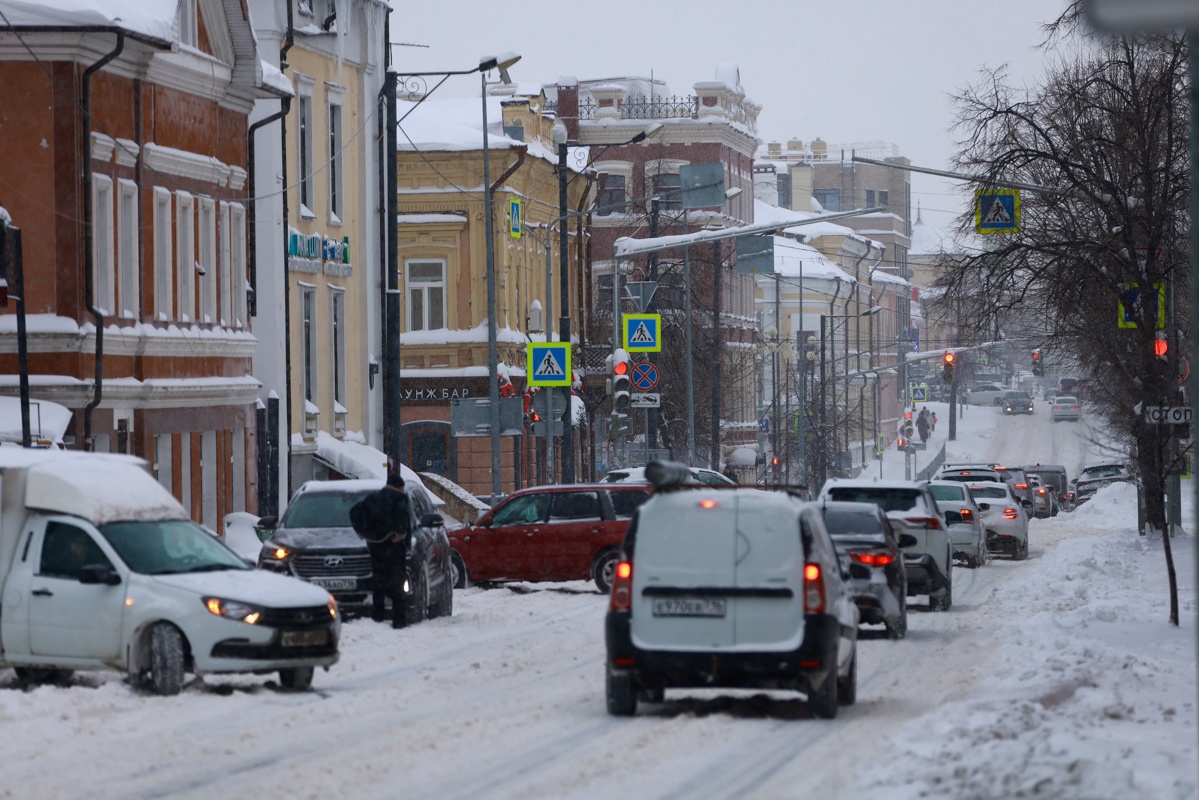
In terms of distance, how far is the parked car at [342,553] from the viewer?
2295cm

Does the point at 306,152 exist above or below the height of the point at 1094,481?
above

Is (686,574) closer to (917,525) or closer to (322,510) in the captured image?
(322,510)

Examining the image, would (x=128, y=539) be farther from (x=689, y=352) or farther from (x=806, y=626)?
(x=689, y=352)

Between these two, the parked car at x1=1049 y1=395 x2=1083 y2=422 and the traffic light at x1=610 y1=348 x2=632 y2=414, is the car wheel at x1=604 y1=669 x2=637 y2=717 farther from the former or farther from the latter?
the parked car at x1=1049 y1=395 x2=1083 y2=422

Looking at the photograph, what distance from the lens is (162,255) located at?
32.8m

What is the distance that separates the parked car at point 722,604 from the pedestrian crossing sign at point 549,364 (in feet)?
87.3

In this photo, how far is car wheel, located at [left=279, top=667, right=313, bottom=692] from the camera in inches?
653

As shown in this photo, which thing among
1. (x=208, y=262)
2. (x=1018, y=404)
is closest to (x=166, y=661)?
(x=208, y=262)

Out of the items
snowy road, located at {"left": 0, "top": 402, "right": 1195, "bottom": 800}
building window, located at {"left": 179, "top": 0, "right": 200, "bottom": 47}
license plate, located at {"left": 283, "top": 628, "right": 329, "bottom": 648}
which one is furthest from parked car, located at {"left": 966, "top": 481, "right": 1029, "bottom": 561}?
license plate, located at {"left": 283, "top": 628, "right": 329, "bottom": 648}

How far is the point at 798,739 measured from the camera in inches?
526

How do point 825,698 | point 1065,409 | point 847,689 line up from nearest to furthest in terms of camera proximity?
point 825,698
point 847,689
point 1065,409

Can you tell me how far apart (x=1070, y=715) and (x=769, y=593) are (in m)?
2.17

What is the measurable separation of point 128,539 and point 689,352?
3760 cm

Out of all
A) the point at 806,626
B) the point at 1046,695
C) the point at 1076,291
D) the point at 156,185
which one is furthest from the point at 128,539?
the point at 1076,291
